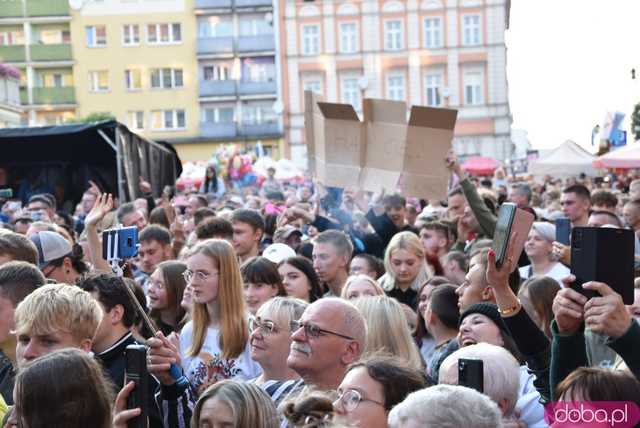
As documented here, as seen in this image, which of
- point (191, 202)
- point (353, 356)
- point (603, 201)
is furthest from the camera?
point (191, 202)

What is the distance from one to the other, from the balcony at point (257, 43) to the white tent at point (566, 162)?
3805 centimetres

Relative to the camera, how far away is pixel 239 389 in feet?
13.7

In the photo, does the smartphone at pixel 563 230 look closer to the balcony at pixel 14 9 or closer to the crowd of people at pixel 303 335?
the crowd of people at pixel 303 335

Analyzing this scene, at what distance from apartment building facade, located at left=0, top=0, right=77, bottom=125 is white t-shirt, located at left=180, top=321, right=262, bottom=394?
2381 inches

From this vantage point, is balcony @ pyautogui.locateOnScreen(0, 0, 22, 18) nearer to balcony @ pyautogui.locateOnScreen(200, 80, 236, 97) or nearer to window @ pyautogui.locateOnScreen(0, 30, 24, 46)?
window @ pyautogui.locateOnScreen(0, 30, 24, 46)

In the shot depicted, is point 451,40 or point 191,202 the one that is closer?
point 191,202

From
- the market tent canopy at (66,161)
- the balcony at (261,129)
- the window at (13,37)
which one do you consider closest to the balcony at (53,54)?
the window at (13,37)

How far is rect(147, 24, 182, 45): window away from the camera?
212 ft

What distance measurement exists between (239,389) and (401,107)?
21.0 ft

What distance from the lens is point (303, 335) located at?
491 cm

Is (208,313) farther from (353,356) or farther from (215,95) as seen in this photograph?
(215,95)

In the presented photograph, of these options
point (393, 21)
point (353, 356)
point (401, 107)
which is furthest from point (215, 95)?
point (353, 356)

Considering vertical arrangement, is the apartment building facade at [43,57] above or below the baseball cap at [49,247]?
above

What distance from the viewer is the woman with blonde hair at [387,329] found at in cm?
564
